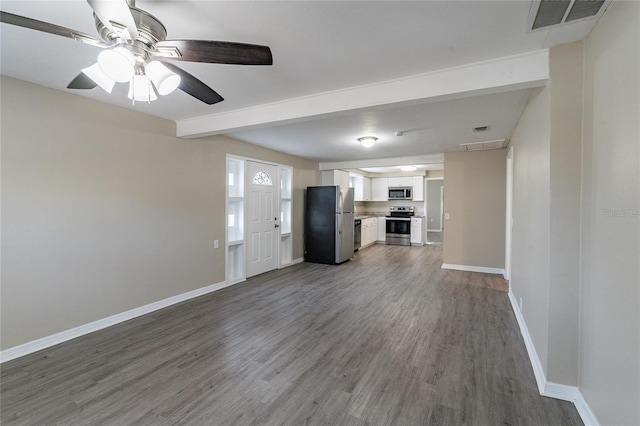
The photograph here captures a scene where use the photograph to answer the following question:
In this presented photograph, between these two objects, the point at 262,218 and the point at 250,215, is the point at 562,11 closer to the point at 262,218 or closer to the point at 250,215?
the point at 250,215

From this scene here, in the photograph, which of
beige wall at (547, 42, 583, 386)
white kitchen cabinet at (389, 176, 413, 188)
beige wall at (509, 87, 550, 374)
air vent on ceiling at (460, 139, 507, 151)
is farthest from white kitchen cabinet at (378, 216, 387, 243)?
beige wall at (547, 42, 583, 386)

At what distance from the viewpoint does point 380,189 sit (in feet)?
30.7

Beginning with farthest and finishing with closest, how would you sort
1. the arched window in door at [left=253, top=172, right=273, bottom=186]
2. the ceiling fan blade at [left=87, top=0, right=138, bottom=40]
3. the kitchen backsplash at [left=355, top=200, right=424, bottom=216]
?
the kitchen backsplash at [left=355, top=200, right=424, bottom=216], the arched window in door at [left=253, top=172, right=273, bottom=186], the ceiling fan blade at [left=87, top=0, right=138, bottom=40]

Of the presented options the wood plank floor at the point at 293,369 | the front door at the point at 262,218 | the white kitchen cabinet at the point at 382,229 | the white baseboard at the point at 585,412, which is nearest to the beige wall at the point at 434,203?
the white kitchen cabinet at the point at 382,229

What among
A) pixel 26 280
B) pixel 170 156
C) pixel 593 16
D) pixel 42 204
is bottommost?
pixel 26 280

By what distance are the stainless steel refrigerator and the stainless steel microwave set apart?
114 inches

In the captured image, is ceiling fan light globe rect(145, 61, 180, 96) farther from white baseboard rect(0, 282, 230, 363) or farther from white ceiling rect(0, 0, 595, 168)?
white baseboard rect(0, 282, 230, 363)

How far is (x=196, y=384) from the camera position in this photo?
6.84ft

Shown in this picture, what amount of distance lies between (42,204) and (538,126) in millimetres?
4458

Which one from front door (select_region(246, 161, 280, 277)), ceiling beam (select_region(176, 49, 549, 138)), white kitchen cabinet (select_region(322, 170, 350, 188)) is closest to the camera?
ceiling beam (select_region(176, 49, 549, 138))

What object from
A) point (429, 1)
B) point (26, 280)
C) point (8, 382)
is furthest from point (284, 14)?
point (8, 382)

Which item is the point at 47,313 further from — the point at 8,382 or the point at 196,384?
the point at 196,384

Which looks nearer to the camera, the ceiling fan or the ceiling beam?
the ceiling fan

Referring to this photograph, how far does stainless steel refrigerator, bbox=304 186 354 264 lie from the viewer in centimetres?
615
